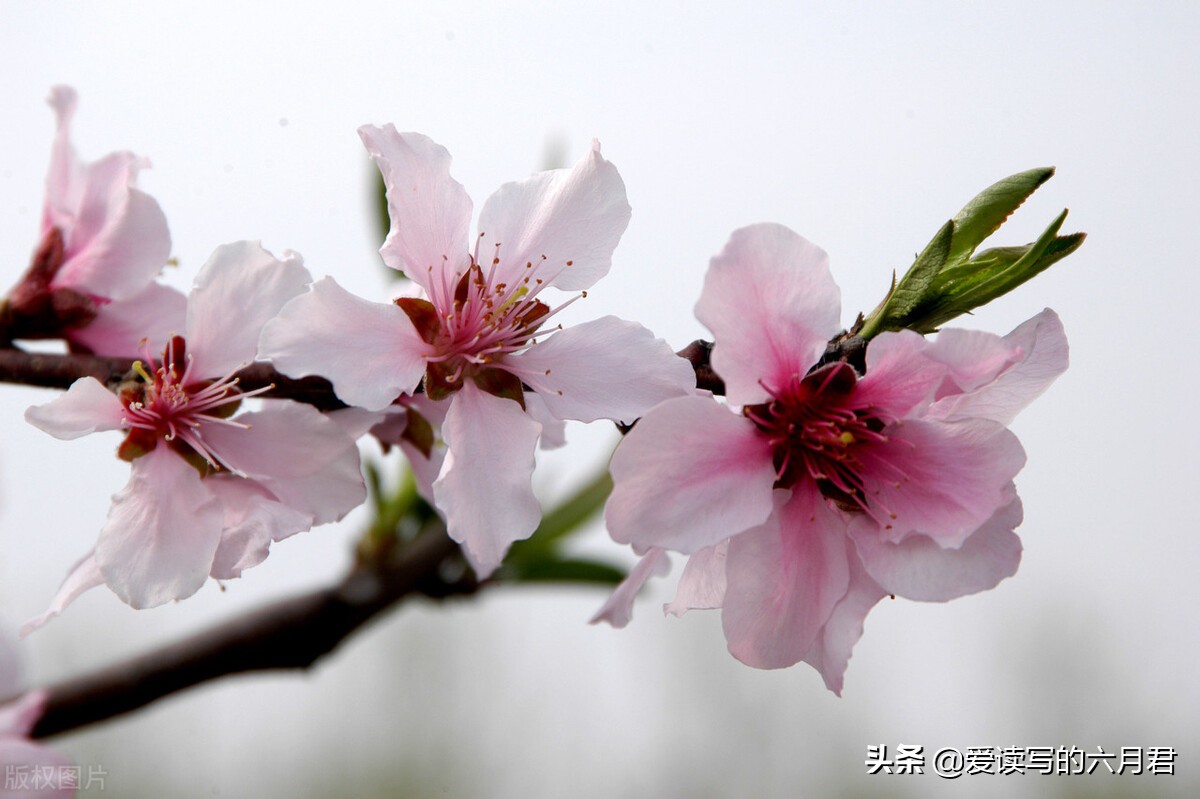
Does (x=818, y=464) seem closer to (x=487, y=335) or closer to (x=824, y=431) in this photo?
(x=824, y=431)

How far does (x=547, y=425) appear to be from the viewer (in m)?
1.03

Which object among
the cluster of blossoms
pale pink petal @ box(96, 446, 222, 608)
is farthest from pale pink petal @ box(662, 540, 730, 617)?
pale pink petal @ box(96, 446, 222, 608)

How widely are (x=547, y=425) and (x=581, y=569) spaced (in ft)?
2.67

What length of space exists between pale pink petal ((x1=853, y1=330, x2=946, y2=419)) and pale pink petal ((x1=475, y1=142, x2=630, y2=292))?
26 cm

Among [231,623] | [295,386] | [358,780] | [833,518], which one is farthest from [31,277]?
[358,780]

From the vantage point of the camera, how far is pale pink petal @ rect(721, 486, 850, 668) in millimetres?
893

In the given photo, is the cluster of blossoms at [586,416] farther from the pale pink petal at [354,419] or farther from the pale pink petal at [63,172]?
the pale pink petal at [63,172]

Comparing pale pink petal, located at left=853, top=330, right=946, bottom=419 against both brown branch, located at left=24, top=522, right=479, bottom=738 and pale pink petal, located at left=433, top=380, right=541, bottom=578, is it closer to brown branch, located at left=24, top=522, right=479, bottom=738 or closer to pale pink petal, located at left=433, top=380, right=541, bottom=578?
pale pink petal, located at left=433, top=380, right=541, bottom=578

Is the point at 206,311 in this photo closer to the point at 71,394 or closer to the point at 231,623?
the point at 71,394

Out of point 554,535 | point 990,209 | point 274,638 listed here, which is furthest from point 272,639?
point 990,209

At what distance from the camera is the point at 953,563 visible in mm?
884

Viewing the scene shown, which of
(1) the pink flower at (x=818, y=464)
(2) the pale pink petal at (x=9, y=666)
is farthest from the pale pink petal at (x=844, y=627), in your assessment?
(2) the pale pink petal at (x=9, y=666)

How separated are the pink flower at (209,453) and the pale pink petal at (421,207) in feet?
0.36

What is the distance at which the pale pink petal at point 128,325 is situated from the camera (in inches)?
46.4
